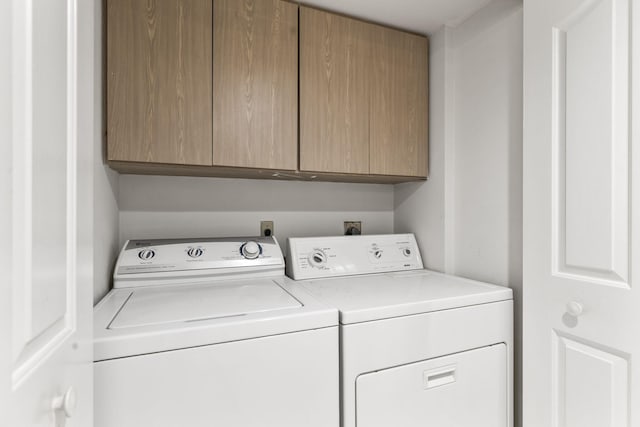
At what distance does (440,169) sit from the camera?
1.66 metres

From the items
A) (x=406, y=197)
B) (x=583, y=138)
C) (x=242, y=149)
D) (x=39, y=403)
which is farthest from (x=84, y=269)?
(x=406, y=197)

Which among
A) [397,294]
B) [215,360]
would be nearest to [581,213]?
[397,294]

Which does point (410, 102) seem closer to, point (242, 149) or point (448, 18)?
point (448, 18)

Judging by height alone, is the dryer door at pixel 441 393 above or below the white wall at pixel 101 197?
below

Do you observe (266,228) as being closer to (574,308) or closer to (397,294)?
(397,294)

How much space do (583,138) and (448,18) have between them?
0.97 meters

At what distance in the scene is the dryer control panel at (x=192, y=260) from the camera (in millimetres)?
1307

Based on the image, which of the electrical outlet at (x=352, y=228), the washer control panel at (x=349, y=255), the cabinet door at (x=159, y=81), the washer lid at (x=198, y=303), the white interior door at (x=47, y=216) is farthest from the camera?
the electrical outlet at (x=352, y=228)

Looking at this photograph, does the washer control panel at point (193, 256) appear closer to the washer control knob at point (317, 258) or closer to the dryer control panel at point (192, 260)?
the dryer control panel at point (192, 260)

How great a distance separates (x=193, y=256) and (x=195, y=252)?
0.9 inches

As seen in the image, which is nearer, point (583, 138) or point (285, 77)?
point (583, 138)

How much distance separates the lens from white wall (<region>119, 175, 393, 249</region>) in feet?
4.96

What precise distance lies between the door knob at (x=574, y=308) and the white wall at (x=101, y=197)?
1587 mm

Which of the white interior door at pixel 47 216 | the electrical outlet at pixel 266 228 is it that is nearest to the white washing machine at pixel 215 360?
the white interior door at pixel 47 216
